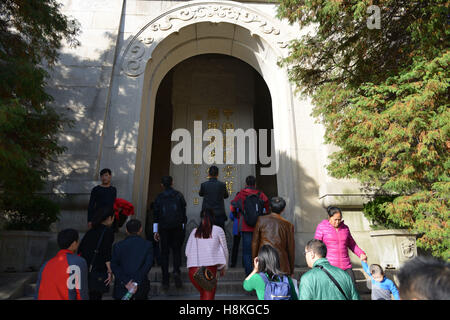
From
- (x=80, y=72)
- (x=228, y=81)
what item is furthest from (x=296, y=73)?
(x=228, y=81)

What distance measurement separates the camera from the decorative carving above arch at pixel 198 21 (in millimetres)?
7430

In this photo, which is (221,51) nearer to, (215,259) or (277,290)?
(215,259)

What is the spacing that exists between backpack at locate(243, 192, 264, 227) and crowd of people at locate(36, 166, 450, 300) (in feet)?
0.05

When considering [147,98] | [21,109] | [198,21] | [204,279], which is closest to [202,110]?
[147,98]

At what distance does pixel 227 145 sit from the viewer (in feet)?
32.8

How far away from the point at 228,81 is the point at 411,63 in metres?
7.56

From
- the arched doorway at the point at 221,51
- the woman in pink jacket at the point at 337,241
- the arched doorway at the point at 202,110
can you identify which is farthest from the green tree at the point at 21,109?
the arched doorway at the point at 202,110

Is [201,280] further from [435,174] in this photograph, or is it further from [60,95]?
[60,95]

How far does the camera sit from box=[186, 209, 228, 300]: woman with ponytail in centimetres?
328

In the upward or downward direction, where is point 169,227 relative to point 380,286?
upward

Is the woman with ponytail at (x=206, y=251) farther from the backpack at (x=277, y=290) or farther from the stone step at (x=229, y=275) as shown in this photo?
the stone step at (x=229, y=275)

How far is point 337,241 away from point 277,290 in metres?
1.65

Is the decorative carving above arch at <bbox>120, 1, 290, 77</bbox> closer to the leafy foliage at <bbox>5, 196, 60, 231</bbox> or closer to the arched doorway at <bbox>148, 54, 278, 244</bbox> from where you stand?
the arched doorway at <bbox>148, 54, 278, 244</bbox>

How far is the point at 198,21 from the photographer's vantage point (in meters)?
7.70
